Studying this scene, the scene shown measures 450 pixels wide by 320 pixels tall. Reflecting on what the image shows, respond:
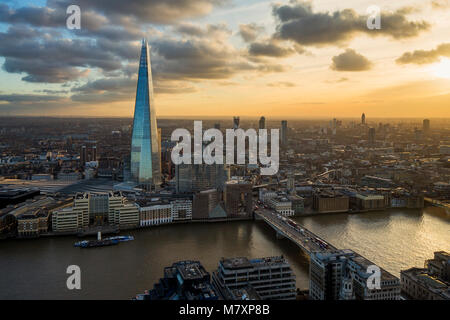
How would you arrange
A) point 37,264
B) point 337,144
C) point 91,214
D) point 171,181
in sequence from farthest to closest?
point 337,144, point 171,181, point 91,214, point 37,264

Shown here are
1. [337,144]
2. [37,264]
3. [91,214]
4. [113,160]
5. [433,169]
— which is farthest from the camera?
[337,144]

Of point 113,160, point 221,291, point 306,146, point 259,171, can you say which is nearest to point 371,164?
point 259,171

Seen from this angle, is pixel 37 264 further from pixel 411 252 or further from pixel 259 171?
pixel 259 171

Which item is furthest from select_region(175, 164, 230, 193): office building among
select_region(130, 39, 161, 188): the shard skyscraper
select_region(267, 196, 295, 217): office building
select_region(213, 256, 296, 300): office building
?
select_region(213, 256, 296, 300): office building

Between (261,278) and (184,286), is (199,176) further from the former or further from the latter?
(184,286)

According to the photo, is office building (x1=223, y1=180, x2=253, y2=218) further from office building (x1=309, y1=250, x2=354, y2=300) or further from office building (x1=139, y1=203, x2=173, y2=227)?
office building (x1=309, y1=250, x2=354, y2=300)

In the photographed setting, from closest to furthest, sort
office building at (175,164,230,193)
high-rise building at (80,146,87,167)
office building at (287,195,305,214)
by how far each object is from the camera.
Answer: office building at (287,195,305,214), office building at (175,164,230,193), high-rise building at (80,146,87,167)
